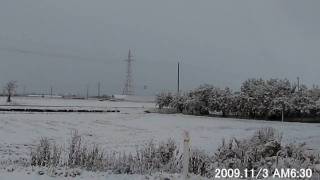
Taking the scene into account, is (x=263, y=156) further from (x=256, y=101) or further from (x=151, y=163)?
(x=256, y=101)

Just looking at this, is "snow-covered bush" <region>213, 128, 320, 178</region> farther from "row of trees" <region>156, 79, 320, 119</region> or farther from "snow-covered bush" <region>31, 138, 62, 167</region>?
"row of trees" <region>156, 79, 320, 119</region>

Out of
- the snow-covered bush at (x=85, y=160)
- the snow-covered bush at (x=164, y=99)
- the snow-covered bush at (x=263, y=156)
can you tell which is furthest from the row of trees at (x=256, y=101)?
the snow-covered bush at (x=85, y=160)

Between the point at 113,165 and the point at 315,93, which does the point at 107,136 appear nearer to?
the point at 113,165

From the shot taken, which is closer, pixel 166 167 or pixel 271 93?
pixel 166 167

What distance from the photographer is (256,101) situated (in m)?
49.8

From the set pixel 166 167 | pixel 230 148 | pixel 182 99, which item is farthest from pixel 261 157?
pixel 182 99

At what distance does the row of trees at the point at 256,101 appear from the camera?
157 ft

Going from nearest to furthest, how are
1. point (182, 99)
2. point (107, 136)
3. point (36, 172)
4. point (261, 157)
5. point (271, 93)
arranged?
point (36, 172) < point (261, 157) < point (107, 136) < point (271, 93) < point (182, 99)

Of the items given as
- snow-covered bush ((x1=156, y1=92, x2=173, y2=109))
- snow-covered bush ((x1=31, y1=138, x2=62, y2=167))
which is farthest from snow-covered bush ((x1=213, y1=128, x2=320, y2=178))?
snow-covered bush ((x1=156, y1=92, x2=173, y2=109))

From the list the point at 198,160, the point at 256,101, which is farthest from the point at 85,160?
the point at 256,101

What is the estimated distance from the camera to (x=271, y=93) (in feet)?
164

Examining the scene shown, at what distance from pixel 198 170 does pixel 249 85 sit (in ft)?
142

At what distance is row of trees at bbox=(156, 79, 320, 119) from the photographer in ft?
157

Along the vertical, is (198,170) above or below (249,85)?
below
